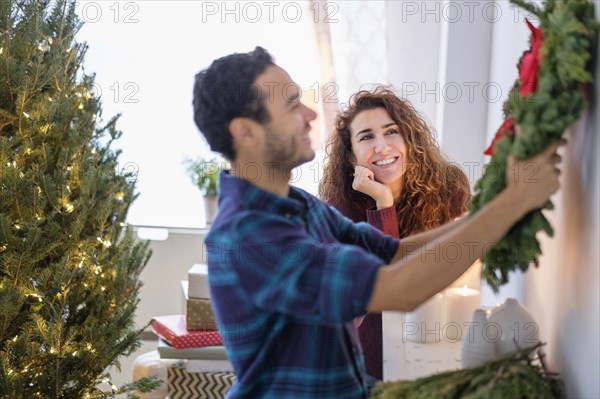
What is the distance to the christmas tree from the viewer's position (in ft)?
7.16

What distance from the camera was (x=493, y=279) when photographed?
141 cm

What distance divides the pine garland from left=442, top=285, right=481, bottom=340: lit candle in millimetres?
510

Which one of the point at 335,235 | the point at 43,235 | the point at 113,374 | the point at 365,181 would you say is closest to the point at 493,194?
the point at 335,235

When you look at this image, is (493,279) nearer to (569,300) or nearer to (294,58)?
(569,300)

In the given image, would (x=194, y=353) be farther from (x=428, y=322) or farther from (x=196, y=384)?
(x=428, y=322)

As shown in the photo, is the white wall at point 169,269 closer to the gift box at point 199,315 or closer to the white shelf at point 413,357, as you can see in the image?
the gift box at point 199,315

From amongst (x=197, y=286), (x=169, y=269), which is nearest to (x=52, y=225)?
(x=197, y=286)

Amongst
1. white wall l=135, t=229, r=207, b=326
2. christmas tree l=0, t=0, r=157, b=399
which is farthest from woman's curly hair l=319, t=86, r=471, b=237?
white wall l=135, t=229, r=207, b=326

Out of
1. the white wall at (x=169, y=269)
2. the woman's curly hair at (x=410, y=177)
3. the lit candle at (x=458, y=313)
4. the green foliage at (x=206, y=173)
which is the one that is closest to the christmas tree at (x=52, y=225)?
the woman's curly hair at (x=410, y=177)

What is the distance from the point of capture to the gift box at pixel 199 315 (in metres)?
2.98

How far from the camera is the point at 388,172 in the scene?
226 centimetres

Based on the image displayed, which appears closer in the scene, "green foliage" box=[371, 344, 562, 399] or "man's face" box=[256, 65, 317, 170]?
"green foliage" box=[371, 344, 562, 399]

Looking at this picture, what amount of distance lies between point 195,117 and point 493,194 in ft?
1.78

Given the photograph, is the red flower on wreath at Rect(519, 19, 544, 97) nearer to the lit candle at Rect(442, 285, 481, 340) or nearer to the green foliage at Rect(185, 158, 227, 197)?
the lit candle at Rect(442, 285, 481, 340)
